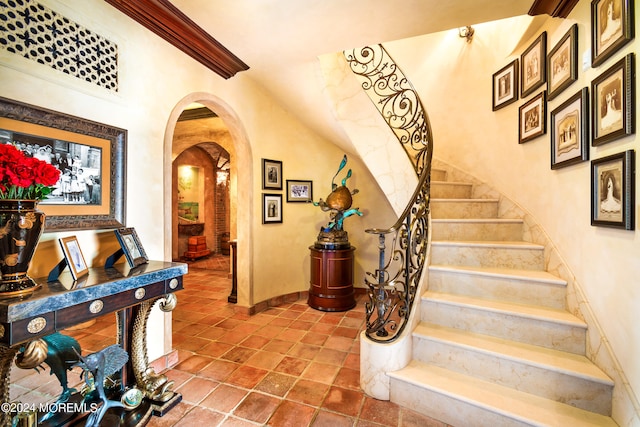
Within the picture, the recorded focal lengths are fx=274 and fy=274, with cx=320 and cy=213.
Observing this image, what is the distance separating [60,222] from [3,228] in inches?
19.9

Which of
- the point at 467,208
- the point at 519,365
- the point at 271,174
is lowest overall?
the point at 519,365

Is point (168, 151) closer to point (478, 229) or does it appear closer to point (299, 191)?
point (299, 191)

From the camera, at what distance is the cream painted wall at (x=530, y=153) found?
1.51m

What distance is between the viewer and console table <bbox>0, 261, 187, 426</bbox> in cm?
118

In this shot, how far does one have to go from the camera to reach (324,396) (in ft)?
6.58

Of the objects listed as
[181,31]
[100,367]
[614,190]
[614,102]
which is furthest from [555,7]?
[100,367]

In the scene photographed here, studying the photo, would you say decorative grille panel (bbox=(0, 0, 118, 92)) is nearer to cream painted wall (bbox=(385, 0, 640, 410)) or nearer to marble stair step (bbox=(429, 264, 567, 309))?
marble stair step (bbox=(429, 264, 567, 309))

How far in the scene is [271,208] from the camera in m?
3.88

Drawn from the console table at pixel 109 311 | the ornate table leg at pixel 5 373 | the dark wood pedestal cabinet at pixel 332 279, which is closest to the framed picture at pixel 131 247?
the console table at pixel 109 311

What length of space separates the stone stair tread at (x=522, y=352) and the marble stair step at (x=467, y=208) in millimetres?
1420

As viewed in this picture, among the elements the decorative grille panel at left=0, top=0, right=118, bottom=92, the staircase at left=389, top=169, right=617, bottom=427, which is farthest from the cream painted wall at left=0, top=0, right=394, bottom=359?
the staircase at left=389, top=169, right=617, bottom=427

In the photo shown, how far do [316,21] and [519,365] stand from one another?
2896 mm

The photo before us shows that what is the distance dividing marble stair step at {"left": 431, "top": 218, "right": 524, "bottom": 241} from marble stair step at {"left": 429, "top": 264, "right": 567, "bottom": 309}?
48 cm

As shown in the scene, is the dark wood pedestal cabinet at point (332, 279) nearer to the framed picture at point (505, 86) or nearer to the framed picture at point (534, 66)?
the framed picture at point (505, 86)
